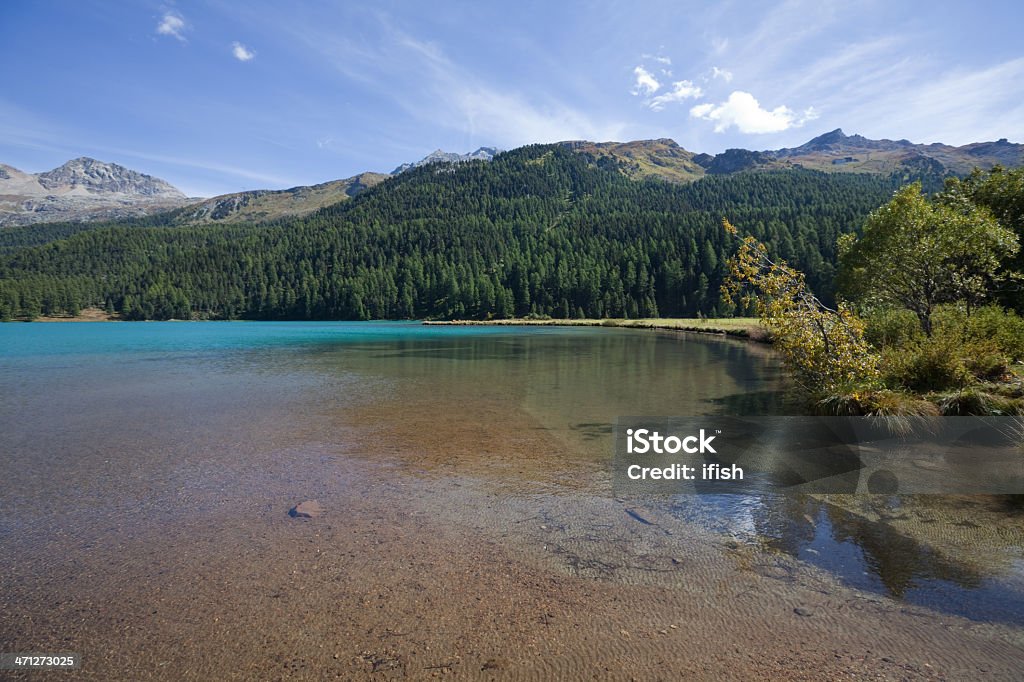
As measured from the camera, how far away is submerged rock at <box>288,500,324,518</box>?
8.71 meters

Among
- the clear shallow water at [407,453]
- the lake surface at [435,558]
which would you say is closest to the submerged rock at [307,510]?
the lake surface at [435,558]

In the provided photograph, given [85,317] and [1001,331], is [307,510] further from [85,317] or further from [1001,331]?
[85,317]

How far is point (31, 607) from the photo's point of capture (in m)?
5.85

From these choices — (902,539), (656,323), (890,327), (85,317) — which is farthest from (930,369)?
(85,317)

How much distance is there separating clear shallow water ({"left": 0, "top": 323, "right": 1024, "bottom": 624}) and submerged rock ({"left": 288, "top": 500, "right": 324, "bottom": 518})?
56cm

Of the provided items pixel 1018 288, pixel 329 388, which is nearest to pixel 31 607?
pixel 329 388

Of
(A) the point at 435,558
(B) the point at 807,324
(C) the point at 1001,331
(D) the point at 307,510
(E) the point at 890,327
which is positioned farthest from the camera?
(E) the point at 890,327

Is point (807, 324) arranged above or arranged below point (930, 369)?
above

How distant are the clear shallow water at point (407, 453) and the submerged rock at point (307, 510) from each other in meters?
0.56

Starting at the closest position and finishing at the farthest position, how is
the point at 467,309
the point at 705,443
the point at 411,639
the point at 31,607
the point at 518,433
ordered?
the point at 411,639 → the point at 31,607 → the point at 705,443 → the point at 518,433 → the point at 467,309

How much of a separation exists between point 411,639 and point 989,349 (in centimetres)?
1897

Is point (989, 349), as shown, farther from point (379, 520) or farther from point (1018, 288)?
point (379, 520)

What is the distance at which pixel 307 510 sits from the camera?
8.91 metres

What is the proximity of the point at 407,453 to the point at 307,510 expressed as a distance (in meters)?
4.08
